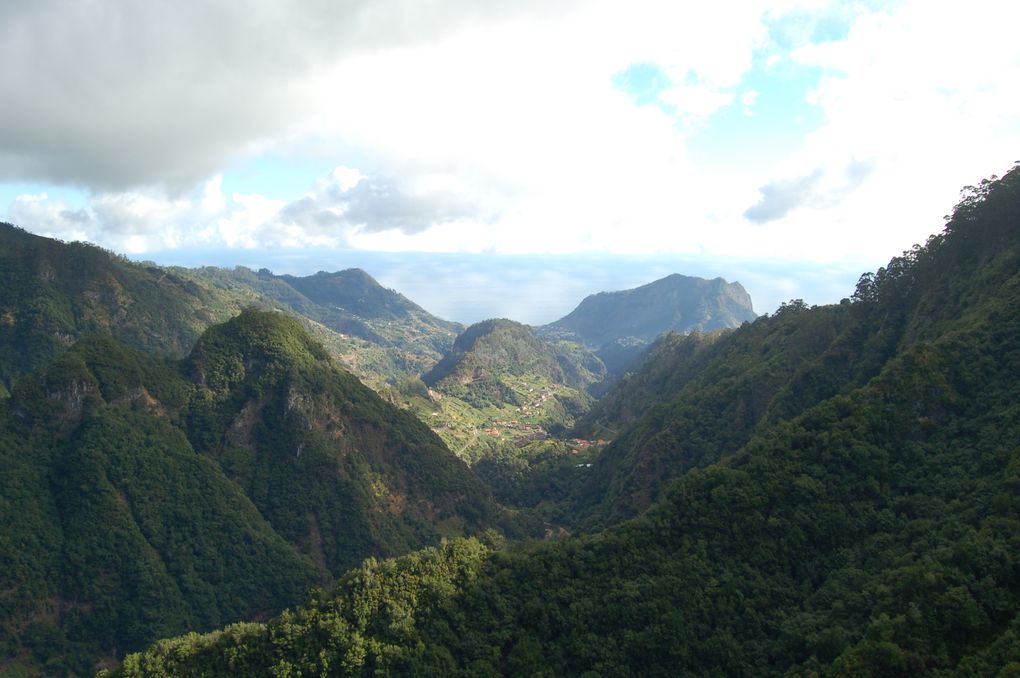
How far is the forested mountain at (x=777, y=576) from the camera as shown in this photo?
2933 centimetres

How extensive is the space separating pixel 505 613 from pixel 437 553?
6.51 metres

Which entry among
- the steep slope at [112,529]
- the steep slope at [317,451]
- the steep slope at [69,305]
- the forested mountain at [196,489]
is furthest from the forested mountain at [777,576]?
the steep slope at [69,305]

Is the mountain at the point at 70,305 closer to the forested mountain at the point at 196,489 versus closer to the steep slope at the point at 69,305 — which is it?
the steep slope at the point at 69,305

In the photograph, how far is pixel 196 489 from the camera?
211 ft

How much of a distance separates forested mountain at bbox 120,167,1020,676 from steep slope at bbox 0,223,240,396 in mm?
62382

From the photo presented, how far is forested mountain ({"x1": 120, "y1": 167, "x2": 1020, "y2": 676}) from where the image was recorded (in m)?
29.3

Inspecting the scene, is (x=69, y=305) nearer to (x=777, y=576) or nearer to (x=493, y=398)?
(x=493, y=398)

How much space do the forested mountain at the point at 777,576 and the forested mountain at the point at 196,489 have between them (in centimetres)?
1977

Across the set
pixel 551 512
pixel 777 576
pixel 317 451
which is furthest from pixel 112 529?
pixel 777 576

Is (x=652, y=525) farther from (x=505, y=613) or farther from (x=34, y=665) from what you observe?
(x=34, y=665)

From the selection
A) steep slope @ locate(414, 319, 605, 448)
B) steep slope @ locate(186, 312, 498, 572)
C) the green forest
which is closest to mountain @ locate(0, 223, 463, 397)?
the green forest

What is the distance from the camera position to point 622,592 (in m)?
37.4

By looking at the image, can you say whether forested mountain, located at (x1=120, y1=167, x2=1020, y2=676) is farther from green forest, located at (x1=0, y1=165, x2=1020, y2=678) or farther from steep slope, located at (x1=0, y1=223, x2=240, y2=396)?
steep slope, located at (x1=0, y1=223, x2=240, y2=396)

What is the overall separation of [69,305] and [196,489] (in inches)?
2369
